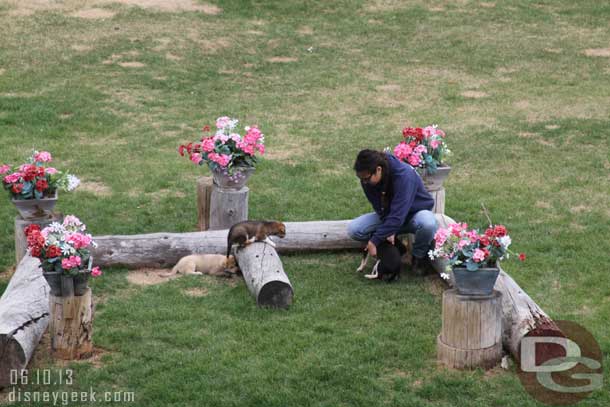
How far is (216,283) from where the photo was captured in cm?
891

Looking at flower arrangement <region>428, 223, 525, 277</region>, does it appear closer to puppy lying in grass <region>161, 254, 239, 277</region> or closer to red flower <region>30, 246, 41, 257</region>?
puppy lying in grass <region>161, 254, 239, 277</region>

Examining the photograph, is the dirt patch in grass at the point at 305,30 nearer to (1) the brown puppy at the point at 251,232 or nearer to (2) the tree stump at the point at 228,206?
(2) the tree stump at the point at 228,206

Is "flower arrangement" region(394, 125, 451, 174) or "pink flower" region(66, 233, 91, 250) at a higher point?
"flower arrangement" region(394, 125, 451, 174)

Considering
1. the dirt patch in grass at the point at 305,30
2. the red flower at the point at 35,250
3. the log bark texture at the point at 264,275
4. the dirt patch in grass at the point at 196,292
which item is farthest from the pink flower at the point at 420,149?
the dirt patch in grass at the point at 305,30

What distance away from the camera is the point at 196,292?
28.6 ft

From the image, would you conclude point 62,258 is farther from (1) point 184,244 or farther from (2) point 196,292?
(1) point 184,244

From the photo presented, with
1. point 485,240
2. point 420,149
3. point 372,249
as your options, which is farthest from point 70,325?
point 420,149

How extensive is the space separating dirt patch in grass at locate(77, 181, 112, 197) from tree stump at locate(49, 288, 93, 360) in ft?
15.1

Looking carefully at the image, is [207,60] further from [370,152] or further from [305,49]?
[370,152]

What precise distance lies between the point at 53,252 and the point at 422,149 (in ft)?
12.9

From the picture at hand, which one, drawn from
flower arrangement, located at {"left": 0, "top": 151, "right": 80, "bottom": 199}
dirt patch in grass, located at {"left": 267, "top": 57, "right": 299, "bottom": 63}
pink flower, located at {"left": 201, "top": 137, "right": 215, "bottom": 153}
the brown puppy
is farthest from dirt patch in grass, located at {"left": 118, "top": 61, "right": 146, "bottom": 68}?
the brown puppy

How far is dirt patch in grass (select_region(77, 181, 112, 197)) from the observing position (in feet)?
38.4

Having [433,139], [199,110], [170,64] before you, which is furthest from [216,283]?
[170,64]

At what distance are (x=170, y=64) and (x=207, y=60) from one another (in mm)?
769
